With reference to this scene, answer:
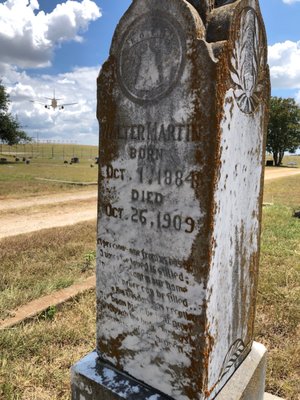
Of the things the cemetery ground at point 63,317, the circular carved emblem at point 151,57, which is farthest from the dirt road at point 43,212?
the circular carved emblem at point 151,57

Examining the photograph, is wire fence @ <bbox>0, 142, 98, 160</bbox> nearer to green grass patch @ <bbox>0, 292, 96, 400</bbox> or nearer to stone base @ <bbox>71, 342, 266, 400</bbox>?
green grass patch @ <bbox>0, 292, 96, 400</bbox>

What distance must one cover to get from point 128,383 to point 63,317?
1.82m

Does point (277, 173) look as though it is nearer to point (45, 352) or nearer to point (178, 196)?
point (45, 352)

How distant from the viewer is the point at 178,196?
1920mm

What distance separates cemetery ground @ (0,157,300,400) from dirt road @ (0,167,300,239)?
5.82ft

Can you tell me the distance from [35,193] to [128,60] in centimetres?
1333

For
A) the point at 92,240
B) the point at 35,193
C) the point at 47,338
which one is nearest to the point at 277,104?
the point at 35,193

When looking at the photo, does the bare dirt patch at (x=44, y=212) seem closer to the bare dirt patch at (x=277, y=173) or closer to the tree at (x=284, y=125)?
the bare dirt patch at (x=277, y=173)

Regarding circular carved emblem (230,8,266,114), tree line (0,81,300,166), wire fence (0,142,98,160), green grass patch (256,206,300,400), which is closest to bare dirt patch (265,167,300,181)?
tree line (0,81,300,166)

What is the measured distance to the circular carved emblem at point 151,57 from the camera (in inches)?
73.4

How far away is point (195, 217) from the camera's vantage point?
6.09 ft

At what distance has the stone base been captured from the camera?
214cm

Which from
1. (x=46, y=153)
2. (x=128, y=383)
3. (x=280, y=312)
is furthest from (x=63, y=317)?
(x=46, y=153)

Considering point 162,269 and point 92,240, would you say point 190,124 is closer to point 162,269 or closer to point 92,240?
point 162,269
